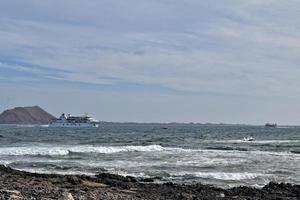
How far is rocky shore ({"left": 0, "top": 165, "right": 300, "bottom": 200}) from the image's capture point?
1561cm

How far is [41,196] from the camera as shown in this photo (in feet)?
48.4

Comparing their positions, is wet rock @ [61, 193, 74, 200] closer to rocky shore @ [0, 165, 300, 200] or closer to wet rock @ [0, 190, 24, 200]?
rocky shore @ [0, 165, 300, 200]

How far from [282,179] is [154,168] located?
738 cm

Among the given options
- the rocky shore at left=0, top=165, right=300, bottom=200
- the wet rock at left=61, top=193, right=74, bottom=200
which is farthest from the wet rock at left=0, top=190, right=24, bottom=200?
the wet rock at left=61, top=193, right=74, bottom=200

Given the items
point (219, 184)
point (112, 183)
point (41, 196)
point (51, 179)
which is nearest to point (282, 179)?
point (219, 184)

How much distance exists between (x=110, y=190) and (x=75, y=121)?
152 meters

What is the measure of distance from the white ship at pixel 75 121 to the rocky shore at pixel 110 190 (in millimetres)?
144520

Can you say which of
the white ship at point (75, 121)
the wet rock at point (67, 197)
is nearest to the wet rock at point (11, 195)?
the wet rock at point (67, 197)

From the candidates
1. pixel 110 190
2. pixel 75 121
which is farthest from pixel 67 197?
pixel 75 121

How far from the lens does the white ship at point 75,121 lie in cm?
16725

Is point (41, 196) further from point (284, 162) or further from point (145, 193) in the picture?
point (284, 162)

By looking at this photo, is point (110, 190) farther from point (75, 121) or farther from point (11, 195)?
point (75, 121)

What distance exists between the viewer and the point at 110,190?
60.0 feet

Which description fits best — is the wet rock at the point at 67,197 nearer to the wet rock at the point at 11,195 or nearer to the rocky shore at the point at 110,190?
the rocky shore at the point at 110,190
